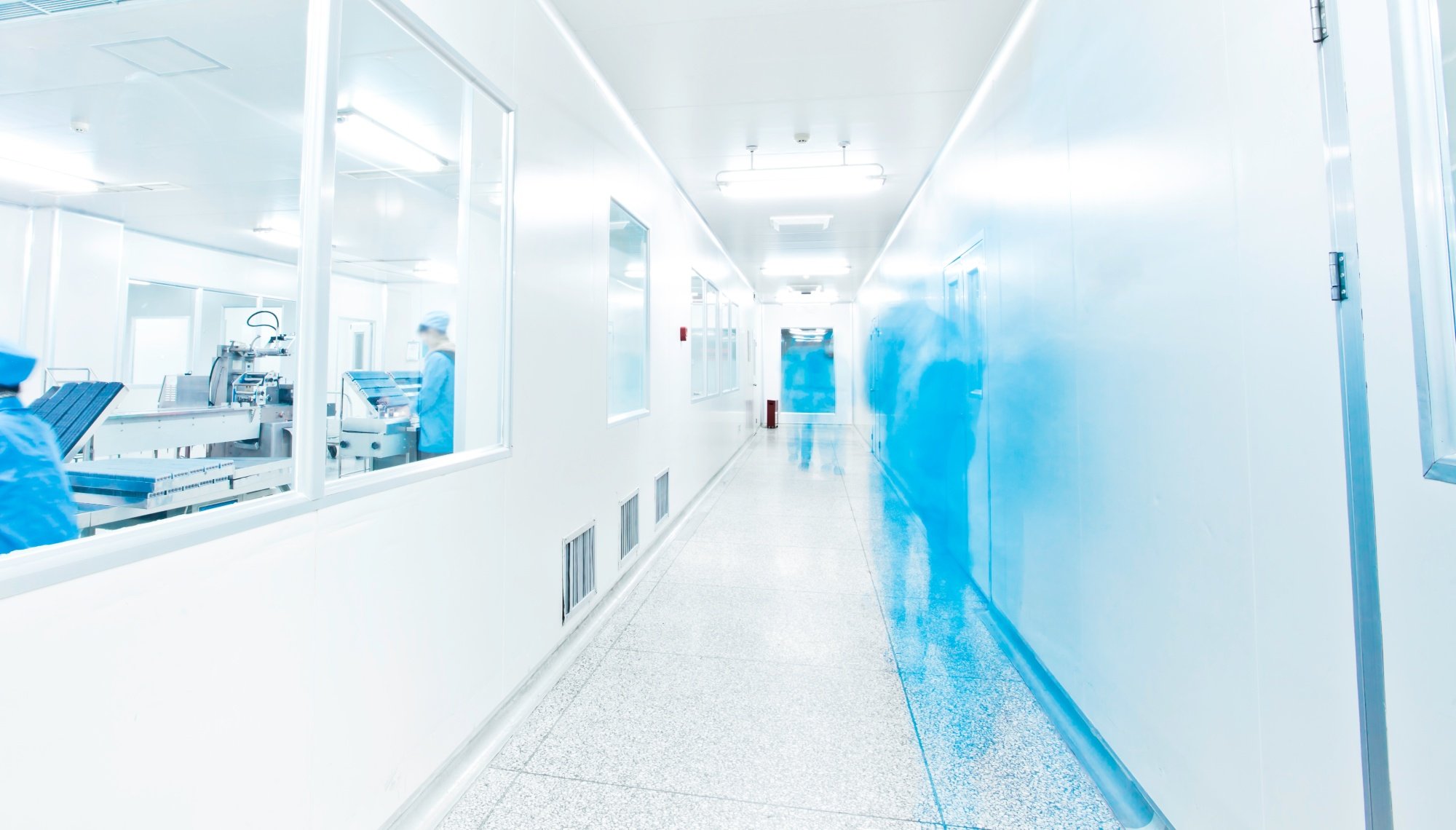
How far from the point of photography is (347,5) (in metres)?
1.83

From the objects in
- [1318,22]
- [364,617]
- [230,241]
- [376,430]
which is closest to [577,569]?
[376,430]

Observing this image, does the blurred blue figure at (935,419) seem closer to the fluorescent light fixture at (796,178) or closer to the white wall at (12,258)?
the fluorescent light fixture at (796,178)

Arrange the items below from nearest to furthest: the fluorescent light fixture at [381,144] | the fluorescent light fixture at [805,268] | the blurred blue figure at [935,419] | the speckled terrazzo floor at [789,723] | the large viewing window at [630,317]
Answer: the speckled terrazzo floor at [789,723]
the fluorescent light fixture at [381,144]
the blurred blue figure at [935,419]
the large viewing window at [630,317]
the fluorescent light fixture at [805,268]

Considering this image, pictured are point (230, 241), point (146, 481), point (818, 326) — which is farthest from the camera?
point (818, 326)

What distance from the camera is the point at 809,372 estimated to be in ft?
44.2

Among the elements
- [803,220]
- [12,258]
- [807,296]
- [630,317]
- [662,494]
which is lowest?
[662,494]

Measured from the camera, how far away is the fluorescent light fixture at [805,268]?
8273 mm

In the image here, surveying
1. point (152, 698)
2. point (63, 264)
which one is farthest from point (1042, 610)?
point (63, 264)

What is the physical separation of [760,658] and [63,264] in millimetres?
7489

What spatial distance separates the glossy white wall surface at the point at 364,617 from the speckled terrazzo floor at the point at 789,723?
33cm

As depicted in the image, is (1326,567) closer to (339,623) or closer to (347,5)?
(339,623)

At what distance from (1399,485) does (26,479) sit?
2.63 m

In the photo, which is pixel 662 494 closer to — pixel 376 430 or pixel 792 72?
pixel 376 430

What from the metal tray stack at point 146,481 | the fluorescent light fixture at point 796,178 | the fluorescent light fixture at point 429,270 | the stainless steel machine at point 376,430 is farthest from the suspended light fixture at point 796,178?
the fluorescent light fixture at point 429,270
